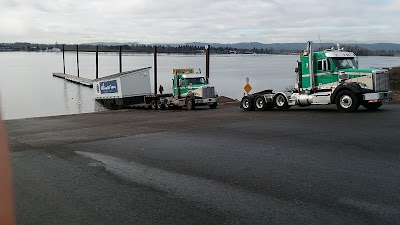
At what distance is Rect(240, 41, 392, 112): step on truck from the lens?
19.7 meters

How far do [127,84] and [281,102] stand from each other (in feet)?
67.9

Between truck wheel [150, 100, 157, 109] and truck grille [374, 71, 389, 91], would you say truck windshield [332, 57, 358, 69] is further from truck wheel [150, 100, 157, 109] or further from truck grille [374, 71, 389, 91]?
truck wheel [150, 100, 157, 109]

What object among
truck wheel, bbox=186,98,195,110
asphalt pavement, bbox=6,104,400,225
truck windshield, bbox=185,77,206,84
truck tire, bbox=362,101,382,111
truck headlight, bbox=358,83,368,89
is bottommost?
asphalt pavement, bbox=6,104,400,225

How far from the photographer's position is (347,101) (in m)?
19.8

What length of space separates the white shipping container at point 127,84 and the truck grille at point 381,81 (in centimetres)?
2542

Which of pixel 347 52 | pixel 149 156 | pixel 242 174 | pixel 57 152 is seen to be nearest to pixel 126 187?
pixel 242 174

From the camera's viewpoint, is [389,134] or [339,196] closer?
[339,196]

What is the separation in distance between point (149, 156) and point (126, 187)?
2899 millimetres

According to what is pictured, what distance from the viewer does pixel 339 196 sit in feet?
20.1

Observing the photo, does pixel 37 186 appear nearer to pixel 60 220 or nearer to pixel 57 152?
pixel 60 220

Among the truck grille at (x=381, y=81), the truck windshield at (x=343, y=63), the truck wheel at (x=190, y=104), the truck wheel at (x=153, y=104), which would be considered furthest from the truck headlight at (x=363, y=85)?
the truck wheel at (x=153, y=104)

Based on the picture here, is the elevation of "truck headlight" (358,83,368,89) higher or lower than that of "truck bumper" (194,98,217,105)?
higher

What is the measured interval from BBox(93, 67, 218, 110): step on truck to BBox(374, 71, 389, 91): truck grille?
1299 centimetres

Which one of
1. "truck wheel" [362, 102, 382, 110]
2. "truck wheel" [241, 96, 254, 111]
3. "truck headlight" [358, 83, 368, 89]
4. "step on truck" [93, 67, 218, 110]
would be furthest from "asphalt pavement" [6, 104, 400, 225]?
"step on truck" [93, 67, 218, 110]
